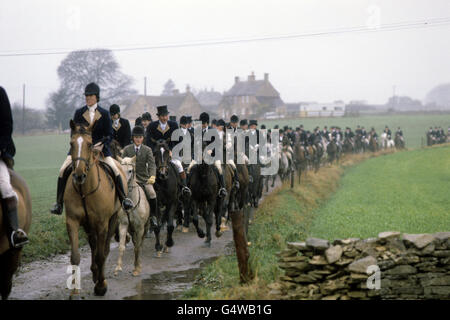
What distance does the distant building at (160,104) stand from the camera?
64.0 meters

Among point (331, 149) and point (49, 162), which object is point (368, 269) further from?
point (49, 162)

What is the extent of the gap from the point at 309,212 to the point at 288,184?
14.6 ft

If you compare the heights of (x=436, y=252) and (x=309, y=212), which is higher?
(x=436, y=252)

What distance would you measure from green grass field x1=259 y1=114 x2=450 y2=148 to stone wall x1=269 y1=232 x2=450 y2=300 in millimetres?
55343

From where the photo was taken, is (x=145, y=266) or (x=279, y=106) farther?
(x=279, y=106)

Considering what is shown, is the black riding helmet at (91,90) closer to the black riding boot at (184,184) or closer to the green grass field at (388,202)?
the black riding boot at (184,184)

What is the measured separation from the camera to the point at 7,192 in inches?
258

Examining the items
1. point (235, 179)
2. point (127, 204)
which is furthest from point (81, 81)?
point (127, 204)

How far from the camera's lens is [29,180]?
27812 millimetres

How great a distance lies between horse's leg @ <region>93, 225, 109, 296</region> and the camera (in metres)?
7.80

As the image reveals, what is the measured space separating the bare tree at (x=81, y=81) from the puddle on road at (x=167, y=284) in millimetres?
39878

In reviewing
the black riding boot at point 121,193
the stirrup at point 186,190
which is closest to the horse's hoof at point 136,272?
the black riding boot at point 121,193
